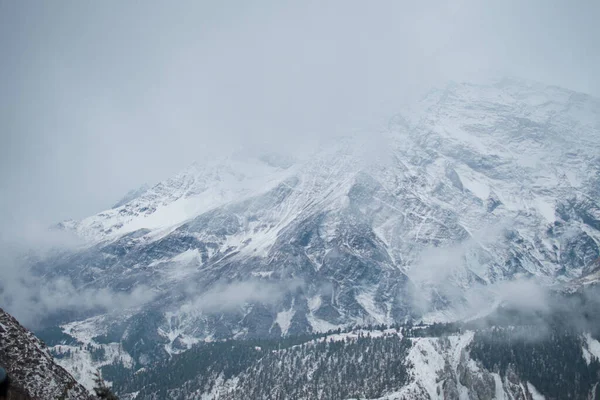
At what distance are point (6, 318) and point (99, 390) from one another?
9.24 m

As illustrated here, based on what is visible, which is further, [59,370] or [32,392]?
[59,370]

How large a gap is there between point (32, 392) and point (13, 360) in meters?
3.00

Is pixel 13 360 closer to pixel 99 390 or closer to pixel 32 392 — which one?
pixel 32 392

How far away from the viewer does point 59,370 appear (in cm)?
4275

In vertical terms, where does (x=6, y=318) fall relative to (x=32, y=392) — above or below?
above

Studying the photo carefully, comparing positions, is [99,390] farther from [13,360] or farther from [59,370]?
[13,360]

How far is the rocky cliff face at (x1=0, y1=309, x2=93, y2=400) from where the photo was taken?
3862 centimetres

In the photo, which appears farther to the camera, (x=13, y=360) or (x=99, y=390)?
(x=99, y=390)

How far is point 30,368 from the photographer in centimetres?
4028

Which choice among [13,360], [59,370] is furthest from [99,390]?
[13,360]

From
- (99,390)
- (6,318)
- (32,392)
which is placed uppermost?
(6,318)

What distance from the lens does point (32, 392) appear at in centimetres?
3831

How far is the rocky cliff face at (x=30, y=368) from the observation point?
38.6 metres

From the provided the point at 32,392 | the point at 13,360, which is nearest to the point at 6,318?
the point at 13,360
